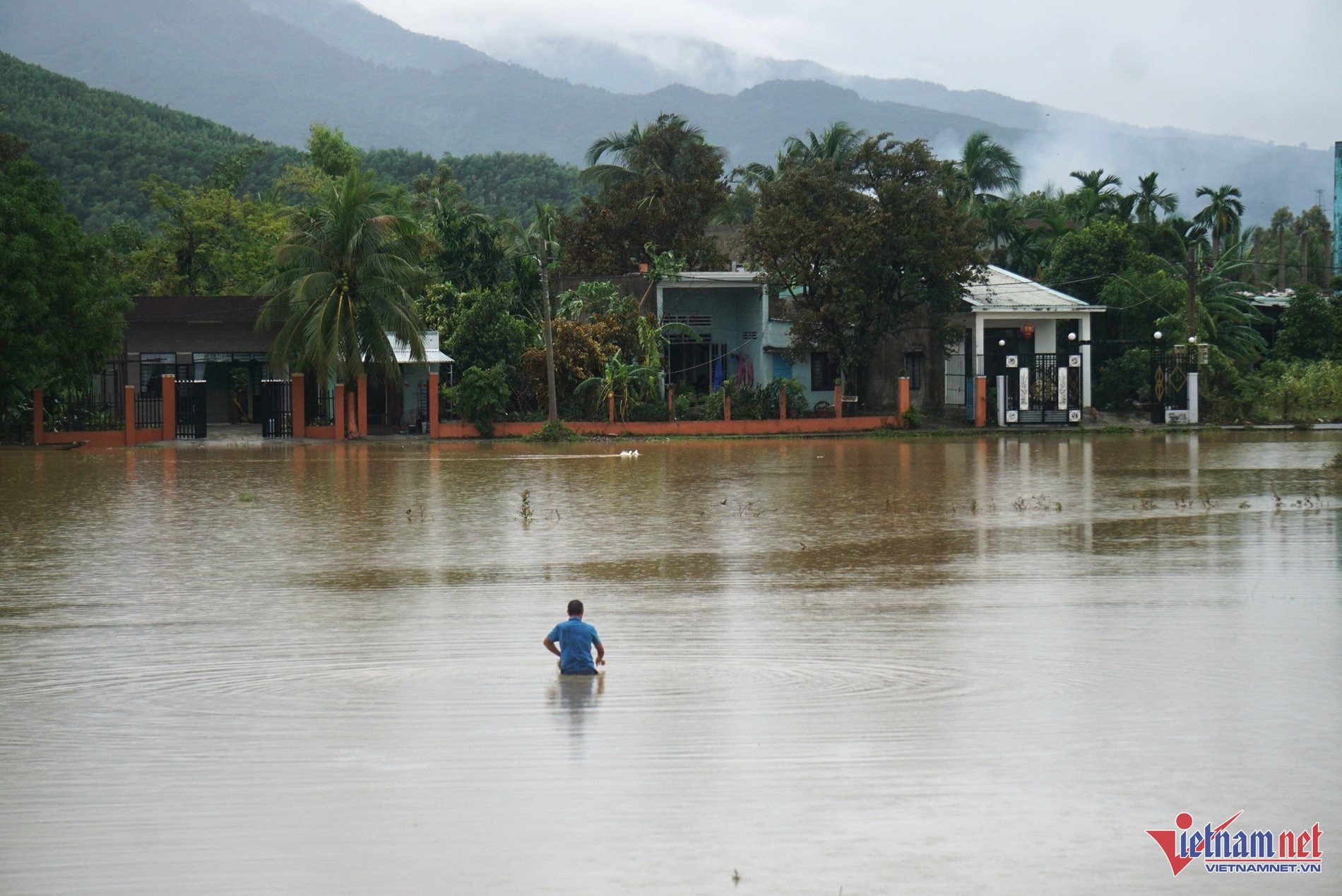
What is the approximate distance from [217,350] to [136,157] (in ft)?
103

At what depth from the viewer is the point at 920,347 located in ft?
142

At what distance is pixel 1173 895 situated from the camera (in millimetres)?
5180

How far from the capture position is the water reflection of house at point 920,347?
4041 cm

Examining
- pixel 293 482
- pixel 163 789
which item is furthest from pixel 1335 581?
pixel 293 482

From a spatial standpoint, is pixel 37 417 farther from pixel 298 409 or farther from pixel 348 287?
pixel 348 287

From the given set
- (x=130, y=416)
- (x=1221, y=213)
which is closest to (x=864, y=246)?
(x=130, y=416)

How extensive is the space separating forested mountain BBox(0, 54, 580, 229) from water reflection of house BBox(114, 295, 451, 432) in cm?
1841

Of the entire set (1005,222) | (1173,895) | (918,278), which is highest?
(1005,222)

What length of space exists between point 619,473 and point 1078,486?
840 centimetres

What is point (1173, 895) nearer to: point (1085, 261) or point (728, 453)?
point (728, 453)

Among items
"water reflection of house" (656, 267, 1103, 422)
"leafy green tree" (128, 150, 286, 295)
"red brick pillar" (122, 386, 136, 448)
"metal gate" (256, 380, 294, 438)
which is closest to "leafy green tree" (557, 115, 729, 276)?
"water reflection of house" (656, 267, 1103, 422)

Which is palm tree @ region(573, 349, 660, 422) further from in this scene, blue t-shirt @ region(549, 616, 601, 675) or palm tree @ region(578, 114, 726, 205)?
blue t-shirt @ region(549, 616, 601, 675)

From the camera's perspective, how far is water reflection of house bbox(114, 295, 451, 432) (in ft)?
136

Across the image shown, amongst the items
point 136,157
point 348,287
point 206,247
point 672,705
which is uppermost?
point 136,157
